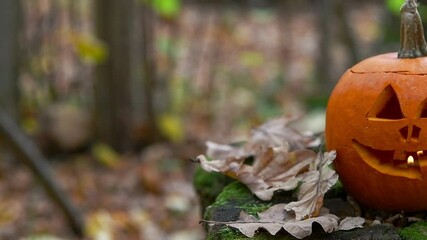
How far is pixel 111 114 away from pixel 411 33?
4.71 metres

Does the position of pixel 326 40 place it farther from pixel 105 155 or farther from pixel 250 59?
pixel 250 59

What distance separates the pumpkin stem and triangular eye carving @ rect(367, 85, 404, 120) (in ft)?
0.39

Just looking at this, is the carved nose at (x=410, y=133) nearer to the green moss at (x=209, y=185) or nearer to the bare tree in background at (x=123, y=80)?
the green moss at (x=209, y=185)

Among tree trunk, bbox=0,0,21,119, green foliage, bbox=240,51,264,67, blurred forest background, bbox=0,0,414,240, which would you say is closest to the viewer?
blurred forest background, bbox=0,0,414,240

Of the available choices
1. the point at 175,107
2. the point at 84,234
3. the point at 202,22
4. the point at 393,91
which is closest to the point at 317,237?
the point at 393,91

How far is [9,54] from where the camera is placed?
568cm

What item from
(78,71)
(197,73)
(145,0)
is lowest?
(197,73)

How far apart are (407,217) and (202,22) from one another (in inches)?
374

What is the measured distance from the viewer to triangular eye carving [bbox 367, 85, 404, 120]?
1.89 m

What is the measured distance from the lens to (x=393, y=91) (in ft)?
6.21

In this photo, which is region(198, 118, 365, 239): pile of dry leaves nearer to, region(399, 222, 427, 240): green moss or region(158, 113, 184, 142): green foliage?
region(399, 222, 427, 240): green moss

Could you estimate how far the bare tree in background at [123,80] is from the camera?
20.7ft

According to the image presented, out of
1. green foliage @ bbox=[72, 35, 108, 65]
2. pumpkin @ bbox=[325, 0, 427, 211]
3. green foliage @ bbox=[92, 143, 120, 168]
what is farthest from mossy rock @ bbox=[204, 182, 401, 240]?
green foliage @ bbox=[92, 143, 120, 168]

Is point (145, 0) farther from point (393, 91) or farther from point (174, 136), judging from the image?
point (393, 91)
